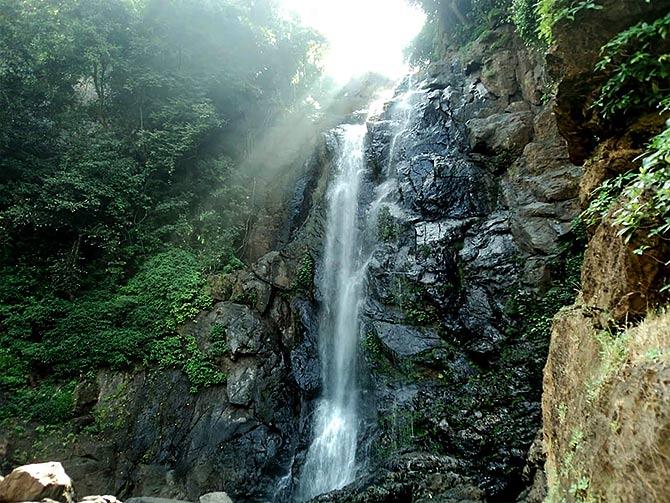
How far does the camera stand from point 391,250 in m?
12.1

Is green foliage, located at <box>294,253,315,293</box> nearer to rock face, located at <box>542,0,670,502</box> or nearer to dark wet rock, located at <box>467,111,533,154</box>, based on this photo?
dark wet rock, located at <box>467,111,533,154</box>

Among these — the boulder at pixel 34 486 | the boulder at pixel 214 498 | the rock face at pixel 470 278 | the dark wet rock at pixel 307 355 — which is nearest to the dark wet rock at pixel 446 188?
the rock face at pixel 470 278

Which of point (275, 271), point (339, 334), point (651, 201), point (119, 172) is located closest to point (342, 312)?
point (339, 334)

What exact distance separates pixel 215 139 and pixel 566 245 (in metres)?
14.7

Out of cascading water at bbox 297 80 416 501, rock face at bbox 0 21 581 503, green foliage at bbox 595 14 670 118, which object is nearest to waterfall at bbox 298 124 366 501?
cascading water at bbox 297 80 416 501

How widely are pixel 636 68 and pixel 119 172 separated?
1477 centimetres

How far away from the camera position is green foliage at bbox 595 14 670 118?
13.6ft

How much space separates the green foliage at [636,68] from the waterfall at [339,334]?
27.7ft

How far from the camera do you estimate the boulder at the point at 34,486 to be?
5.84m

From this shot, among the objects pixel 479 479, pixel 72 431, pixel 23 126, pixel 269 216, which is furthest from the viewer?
pixel 269 216

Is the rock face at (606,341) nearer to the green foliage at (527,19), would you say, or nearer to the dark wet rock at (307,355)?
the green foliage at (527,19)

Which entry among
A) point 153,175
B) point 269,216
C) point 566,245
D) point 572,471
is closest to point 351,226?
point 269,216

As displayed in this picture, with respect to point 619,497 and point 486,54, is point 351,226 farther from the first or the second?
point 619,497

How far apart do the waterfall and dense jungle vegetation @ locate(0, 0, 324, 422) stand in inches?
133
